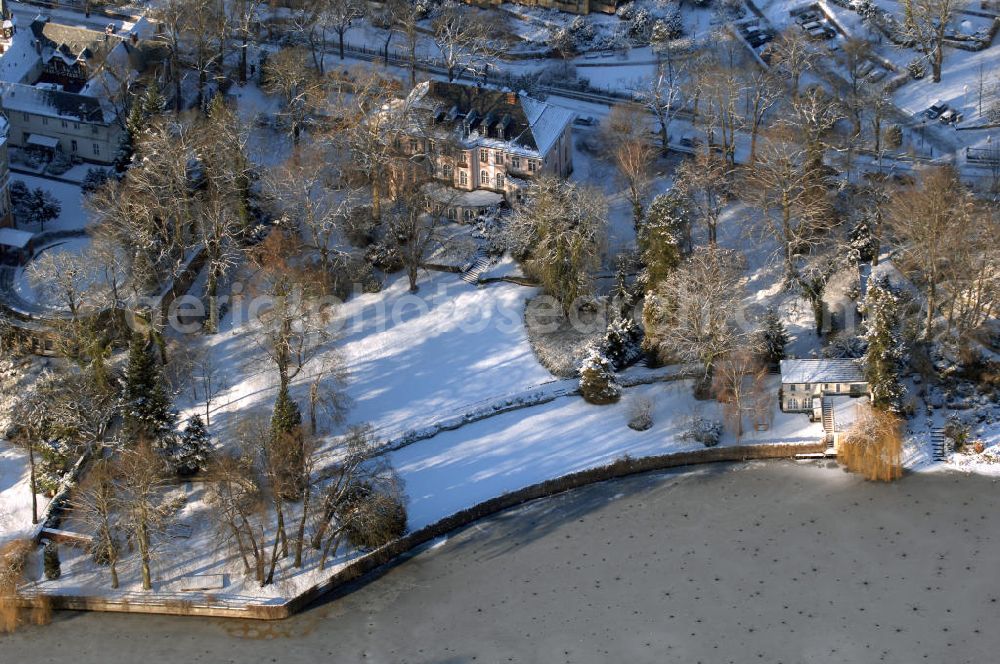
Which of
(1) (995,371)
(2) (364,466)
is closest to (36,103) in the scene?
(2) (364,466)

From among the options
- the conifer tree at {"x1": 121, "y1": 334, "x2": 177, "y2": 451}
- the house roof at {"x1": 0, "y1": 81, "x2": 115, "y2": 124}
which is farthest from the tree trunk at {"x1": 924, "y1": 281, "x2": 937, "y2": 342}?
the house roof at {"x1": 0, "y1": 81, "x2": 115, "y2": 124}

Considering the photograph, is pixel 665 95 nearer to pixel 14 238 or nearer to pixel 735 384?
pixel 735 384

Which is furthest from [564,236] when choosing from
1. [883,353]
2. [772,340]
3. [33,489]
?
[33,489]

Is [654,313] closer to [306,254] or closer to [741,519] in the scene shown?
[741,519]

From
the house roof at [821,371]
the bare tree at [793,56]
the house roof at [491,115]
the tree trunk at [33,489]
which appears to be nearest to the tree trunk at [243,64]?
the house roof at [491,115]

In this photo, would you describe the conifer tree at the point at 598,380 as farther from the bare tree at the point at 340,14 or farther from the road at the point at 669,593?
the bare tree at the point at 340,14

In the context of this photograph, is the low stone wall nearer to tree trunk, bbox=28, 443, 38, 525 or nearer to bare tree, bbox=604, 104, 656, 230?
tree trunk, bbox=28, 443, 38, 525
